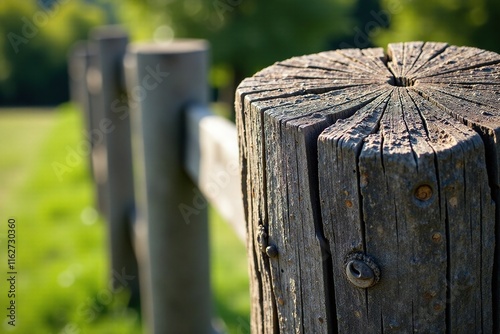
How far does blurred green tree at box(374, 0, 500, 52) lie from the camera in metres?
4.93

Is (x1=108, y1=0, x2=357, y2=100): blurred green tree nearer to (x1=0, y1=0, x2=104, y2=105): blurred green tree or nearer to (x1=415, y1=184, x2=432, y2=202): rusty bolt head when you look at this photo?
(x1=0, y1=0, x2=104, y2=105): blurred green tree

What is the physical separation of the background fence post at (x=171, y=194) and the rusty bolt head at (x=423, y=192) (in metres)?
1.61

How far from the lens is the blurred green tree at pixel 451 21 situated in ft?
16.2

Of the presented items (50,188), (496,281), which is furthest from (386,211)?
(50,188)

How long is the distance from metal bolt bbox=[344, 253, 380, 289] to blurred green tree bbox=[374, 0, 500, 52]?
13.8 ft

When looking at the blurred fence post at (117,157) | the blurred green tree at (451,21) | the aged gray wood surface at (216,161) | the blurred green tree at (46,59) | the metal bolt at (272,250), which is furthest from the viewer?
the blurred green tree at (46,59)

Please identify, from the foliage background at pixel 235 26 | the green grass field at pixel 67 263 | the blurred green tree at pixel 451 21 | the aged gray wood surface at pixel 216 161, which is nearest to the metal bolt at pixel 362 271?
the aged gray wood surface at pixel 216 161

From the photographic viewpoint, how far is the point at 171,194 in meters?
2.47

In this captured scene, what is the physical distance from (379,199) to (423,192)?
0.06 m

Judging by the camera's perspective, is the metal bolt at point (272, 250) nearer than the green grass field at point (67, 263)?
Yes

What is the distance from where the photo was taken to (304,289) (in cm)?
101

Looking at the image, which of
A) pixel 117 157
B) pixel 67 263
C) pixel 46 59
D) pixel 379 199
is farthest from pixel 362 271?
pixel 46 59

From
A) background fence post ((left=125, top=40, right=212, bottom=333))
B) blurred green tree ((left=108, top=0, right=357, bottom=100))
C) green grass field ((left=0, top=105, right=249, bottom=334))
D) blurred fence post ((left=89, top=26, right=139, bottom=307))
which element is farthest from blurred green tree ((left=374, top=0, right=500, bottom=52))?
blurred green tree ((left=108, top=0, right=357, bottom=100))

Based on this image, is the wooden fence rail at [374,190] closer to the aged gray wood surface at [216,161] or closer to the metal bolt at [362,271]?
the metal bolt at [362,271]
